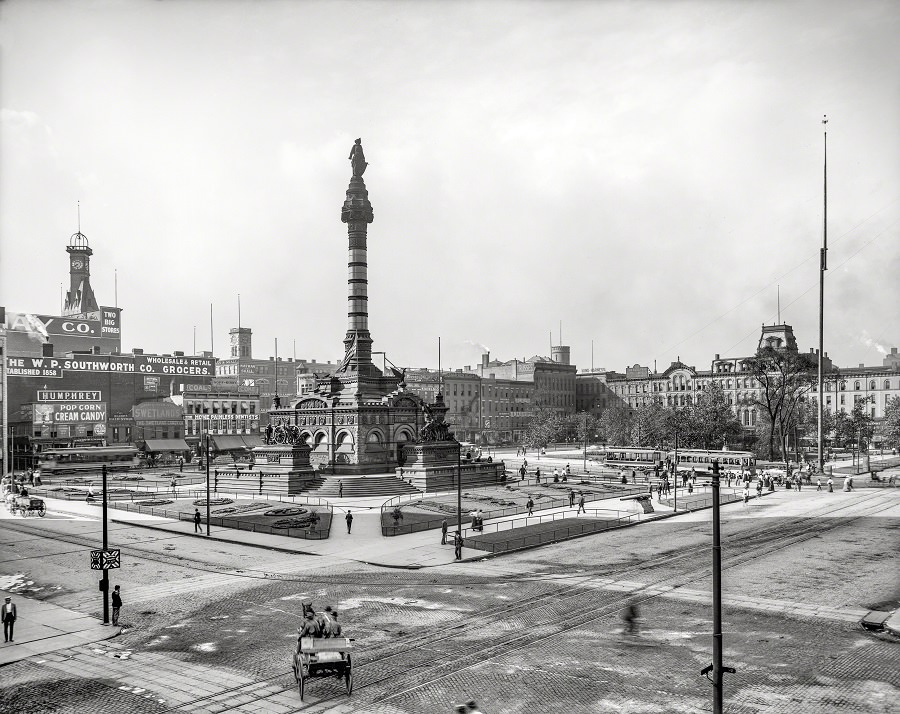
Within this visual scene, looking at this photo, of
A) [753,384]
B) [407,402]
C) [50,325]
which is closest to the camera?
[407,402]

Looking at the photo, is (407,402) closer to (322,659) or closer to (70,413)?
(70,413)

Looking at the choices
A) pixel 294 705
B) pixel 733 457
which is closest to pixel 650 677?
pixel 294 705

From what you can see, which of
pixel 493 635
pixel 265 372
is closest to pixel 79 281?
pixel 265 372

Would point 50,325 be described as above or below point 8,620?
above

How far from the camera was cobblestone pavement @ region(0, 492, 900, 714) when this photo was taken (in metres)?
18.0

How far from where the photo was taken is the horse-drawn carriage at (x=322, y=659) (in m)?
17.7

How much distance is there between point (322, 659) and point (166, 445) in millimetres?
89780

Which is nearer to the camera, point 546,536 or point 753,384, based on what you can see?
point 546,536

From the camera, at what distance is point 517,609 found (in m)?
25.3

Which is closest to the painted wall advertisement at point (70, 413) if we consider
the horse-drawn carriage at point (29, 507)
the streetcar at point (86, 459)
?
the streetcar at point (86, 459)

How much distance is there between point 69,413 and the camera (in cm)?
9769

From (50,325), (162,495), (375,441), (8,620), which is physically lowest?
(162,495)

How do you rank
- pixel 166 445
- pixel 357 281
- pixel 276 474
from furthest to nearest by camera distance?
pixel 166 445, pixel 357 281, pixel 276 474

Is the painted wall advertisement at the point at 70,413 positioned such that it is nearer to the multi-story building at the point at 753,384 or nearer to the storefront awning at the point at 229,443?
the storefront awning at the point at 229,443
